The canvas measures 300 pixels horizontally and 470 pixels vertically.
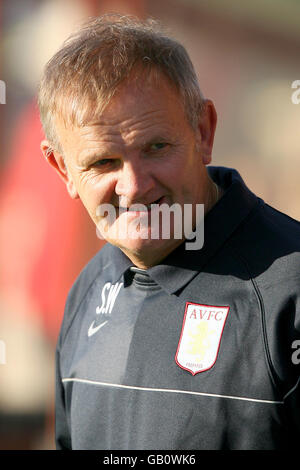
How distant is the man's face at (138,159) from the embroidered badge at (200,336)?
207 millimetres

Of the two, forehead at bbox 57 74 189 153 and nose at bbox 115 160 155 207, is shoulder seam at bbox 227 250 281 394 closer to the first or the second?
nose at bbox 115 160 155 207

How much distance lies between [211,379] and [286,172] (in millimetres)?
2232

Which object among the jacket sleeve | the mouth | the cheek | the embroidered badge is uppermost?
the cheek

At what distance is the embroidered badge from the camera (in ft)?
4.99

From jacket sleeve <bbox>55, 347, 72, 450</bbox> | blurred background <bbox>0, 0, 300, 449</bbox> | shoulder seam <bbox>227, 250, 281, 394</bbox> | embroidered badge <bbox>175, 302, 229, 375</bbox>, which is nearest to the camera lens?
shoulder seam <bbox>227, 250, 281, 394</bbox>

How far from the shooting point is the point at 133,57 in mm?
1583

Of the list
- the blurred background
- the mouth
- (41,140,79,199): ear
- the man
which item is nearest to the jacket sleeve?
the man

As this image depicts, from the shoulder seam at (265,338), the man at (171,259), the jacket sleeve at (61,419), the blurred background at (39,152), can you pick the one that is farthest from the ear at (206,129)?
the blurred background at (39,152)

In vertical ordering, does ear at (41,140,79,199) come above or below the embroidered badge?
above

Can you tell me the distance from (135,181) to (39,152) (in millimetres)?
2104

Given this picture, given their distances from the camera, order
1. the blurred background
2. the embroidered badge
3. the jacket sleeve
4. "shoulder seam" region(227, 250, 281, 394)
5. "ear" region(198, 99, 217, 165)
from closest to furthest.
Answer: "shoulder seam" region(227, 250, 281, 394) < the embroidered badge < "ear" region(198, 99, 217, 165) < the jacket sleeve < the blurred background

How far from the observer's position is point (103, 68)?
1.57 metres

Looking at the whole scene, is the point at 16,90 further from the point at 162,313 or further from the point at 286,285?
the point at 286,285

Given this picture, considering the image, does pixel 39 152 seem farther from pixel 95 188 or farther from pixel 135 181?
pixel 135 181
